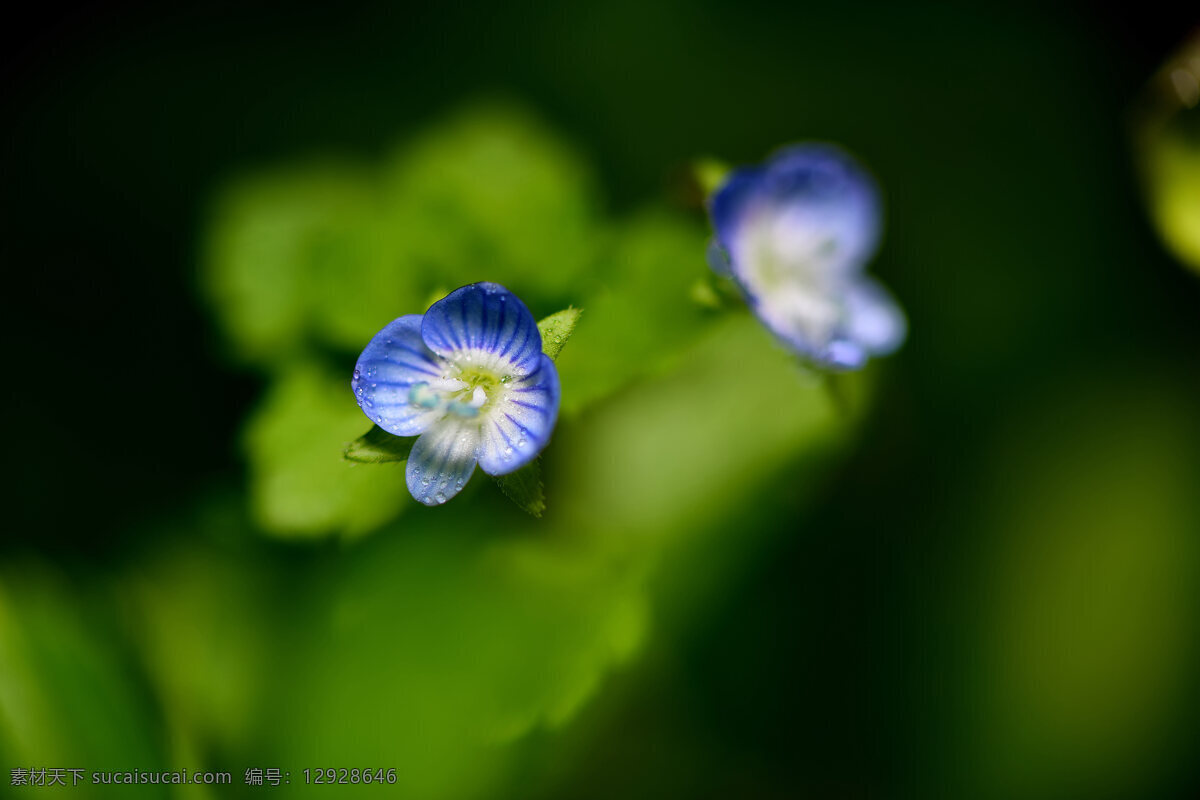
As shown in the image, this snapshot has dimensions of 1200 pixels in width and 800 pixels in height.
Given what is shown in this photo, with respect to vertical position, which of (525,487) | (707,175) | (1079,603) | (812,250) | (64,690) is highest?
(707,175)

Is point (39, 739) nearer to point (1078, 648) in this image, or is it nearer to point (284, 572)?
point (284, 572)

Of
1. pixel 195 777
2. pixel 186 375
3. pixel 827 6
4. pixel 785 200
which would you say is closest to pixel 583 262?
pixel 785 200

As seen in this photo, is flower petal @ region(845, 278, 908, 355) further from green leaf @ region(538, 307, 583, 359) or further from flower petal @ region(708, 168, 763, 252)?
green leaf @ region(538, 307, 583, 359)

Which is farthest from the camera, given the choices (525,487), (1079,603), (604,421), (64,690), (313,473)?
(1079,603)

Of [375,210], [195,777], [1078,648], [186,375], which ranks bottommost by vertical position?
[1078,648]

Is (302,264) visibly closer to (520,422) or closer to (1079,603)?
(520,422)

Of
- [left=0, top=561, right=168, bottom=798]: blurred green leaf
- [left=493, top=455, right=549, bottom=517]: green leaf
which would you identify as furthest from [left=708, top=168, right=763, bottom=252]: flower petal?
[left=0, top=561, right=168, bottom=798]: blurred green leaf

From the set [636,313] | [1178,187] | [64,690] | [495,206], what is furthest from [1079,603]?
[64,690]
